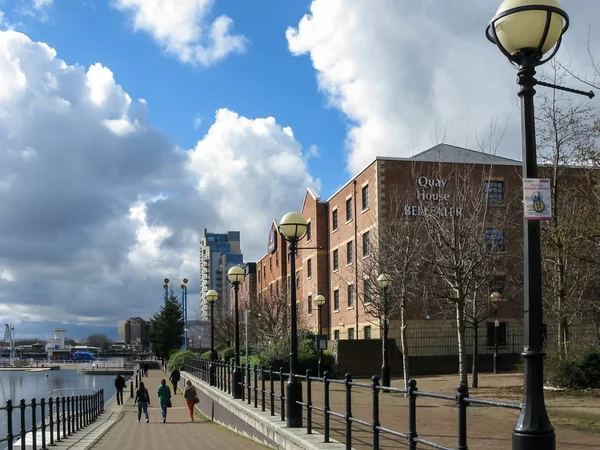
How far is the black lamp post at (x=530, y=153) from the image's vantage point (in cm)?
546

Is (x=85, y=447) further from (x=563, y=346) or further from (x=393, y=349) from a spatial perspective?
(x=393, y=349)

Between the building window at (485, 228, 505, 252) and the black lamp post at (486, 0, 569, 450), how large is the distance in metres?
18.1

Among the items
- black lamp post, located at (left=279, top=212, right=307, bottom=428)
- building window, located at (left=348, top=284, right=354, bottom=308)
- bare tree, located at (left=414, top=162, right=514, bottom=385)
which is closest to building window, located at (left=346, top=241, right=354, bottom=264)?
building window, located at (left=348, top=284, right=354, bottom=308)

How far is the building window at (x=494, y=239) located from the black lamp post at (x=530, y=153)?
18137 mm

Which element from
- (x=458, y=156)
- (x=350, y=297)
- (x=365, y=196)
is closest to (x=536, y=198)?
(x=458, y=156)

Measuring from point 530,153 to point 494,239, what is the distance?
66.1 feet

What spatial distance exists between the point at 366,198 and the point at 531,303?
35.1 meters

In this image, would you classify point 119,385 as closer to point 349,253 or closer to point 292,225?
point 349,253

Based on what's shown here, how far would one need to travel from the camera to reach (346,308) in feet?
148

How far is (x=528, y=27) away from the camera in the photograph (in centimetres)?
584

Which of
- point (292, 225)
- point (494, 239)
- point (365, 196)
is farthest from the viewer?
point (365, 196)

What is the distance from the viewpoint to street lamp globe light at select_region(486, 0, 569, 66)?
5793mm

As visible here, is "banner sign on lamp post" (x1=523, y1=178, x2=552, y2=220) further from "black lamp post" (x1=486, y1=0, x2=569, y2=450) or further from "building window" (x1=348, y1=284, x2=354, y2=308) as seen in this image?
"building window" (x1=348, y1=284, x2=354, y2=308)

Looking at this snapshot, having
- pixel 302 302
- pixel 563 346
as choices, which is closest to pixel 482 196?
pixel 563 346
